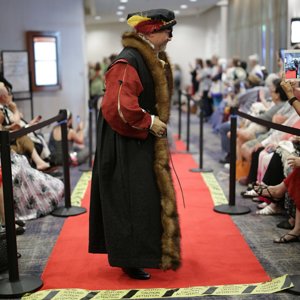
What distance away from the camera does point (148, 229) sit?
331 centimetres

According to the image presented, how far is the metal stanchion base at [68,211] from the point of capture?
5035mm

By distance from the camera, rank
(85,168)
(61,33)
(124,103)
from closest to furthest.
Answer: (124,103)
(85,168)
(61,33)

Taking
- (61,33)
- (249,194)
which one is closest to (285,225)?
(249,194)

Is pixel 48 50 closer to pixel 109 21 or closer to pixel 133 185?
pixel 133 185

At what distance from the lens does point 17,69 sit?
8.93 meters

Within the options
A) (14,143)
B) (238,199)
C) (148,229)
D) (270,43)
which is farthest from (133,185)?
(270,43)

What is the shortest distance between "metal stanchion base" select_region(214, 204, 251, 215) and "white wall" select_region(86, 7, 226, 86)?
13901 millimetres

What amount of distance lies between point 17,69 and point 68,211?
4.43 meters

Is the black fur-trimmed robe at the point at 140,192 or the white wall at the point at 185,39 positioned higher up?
the white wall at the point at 185,39

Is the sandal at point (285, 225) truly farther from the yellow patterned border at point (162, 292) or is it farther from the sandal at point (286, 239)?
the yellow patterned border at point (162, 292)

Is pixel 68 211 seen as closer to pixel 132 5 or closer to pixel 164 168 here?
pixel 164 168

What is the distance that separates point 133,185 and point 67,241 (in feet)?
4.10

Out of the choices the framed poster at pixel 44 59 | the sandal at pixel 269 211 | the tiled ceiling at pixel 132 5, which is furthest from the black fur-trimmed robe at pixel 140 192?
the tiled ceiling at pixel 132 5

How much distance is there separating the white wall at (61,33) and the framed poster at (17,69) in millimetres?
394
